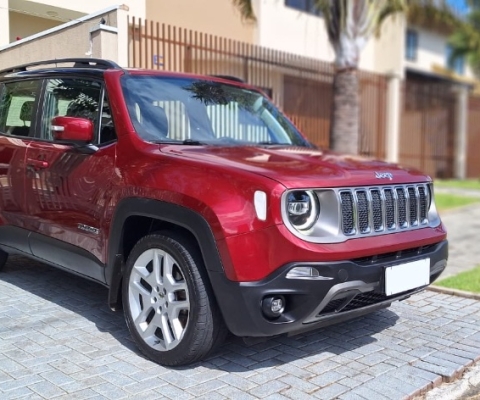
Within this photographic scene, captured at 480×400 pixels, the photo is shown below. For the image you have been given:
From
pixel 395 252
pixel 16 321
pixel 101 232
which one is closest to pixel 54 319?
pixel 16 321

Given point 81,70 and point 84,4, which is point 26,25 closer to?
point 84,4

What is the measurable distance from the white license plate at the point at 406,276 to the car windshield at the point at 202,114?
158 centimetres

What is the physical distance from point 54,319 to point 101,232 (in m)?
0.99

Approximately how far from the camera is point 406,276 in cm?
360

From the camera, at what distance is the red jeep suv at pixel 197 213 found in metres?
3.15

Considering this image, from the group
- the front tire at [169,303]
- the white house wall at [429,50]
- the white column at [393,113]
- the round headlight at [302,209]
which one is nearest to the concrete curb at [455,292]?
the round headlight at [302,209]

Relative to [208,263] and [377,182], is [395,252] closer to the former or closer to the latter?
[377,182]

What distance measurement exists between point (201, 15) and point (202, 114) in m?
4.69

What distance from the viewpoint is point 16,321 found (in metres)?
4.33

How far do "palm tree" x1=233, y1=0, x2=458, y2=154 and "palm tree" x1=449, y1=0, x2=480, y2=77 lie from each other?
10861 mm

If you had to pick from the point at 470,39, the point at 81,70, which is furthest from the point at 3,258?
the point at 470,39

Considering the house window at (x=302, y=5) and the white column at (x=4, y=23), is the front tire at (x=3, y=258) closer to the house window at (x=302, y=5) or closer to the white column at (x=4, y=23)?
the white column at (x=4, y=23)

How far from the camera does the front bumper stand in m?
3.10

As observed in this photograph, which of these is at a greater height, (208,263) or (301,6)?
(301,6)
